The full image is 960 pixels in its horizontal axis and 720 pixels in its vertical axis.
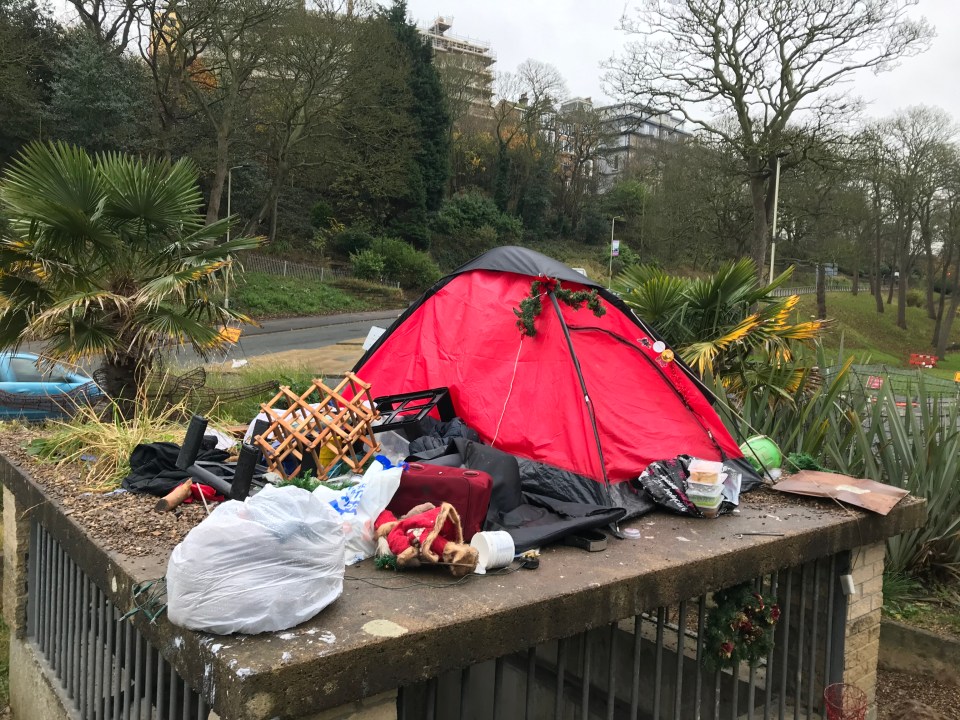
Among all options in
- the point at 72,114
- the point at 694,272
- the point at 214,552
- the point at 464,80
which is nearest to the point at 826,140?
the point at 694,272

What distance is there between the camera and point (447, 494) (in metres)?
3.48

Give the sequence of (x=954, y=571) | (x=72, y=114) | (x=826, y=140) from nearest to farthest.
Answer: (x=954, y=571) → (x=826, y=140) → (x=72, y=114)

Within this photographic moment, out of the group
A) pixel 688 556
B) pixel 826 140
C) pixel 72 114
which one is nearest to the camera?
pixel 688 556

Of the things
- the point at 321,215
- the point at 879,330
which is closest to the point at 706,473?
the point at 879,330

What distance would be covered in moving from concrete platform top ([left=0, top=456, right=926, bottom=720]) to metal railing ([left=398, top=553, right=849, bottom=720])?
0.21m

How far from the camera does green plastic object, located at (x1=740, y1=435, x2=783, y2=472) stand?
4844mm

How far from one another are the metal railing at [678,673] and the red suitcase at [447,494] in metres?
0.65

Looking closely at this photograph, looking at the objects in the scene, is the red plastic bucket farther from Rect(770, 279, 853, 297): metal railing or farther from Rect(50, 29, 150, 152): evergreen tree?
Rect(770, 279, 853, 297): metal railing

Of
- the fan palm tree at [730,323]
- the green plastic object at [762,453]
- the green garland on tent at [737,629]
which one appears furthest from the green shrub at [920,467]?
the green garland on tent at [737,629]

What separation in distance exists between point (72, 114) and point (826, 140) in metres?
25.2

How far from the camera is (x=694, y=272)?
39219 millimetres

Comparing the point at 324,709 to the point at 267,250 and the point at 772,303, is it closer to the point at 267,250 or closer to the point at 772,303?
the point at 772,303

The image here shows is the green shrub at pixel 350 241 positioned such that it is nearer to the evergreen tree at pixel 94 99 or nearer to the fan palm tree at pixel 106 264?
the evergreen tree at pixel 94 99

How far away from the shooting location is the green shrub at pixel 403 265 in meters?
35.5
